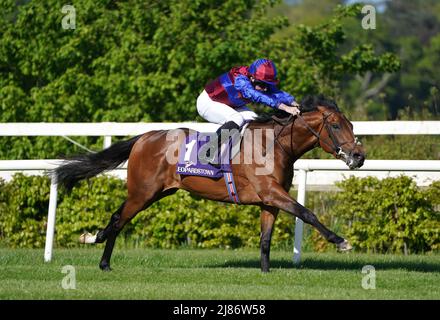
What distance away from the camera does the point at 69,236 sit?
10250mm

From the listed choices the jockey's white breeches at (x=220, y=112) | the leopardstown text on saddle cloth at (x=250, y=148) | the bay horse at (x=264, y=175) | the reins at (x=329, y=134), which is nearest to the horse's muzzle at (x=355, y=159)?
the bay horse at (x=264, y=175)

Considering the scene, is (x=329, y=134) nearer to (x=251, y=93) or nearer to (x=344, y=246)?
(x=251, y=93)

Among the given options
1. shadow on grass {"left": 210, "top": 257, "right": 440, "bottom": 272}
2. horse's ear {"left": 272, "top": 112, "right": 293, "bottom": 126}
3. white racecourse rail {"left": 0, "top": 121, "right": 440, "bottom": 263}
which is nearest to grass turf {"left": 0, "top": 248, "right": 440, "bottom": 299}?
shadow on grass {"left": 210, "top": 257, "right": 440, "bottom": 272}

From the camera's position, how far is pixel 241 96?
7914mm

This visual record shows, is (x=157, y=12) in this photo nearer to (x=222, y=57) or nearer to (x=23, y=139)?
(x=222, y=57)

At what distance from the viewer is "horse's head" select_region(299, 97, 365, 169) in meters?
7.41

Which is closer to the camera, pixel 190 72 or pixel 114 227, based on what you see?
pixel 114 227

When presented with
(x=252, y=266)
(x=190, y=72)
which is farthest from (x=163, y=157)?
(x=190, y=72)

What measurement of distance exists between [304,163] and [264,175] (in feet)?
4.16

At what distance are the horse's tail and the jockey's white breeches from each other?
0.85 meters

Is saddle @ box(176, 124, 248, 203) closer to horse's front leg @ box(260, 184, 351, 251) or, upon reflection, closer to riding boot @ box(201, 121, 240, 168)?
riding boot @ box(201, 121, 240, 168)

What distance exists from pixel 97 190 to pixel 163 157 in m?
2.41

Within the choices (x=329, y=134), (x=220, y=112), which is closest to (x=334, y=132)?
(x=329, y=134)

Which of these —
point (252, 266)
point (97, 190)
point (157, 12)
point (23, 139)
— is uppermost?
point (157, 12)
